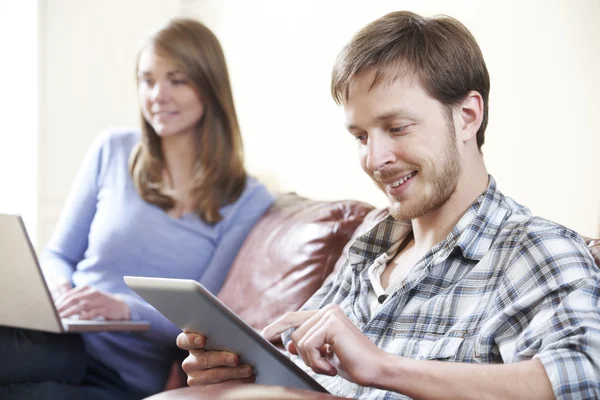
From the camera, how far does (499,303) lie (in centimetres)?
110

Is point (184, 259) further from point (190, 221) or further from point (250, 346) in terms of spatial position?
point (250, 346)

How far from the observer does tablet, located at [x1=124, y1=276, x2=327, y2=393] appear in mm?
1019

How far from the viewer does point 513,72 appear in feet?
6.14

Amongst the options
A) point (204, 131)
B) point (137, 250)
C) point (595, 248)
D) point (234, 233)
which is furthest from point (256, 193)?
point (595, 248)

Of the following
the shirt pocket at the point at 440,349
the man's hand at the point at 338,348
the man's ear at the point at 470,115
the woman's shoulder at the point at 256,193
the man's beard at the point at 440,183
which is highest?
the man's ear at the point at 470,115

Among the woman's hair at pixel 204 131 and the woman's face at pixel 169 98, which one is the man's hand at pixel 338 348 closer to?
the woman's hair at pixel 204 131

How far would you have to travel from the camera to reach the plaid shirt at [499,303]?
965 millimetres

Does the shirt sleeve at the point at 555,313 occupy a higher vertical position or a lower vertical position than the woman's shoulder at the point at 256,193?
higher

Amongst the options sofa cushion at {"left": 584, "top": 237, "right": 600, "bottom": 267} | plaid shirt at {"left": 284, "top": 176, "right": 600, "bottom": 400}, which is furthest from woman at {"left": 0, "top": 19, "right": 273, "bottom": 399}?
sofa cushion at {"left": 584, "top": 237, "right": 600, "bottom": 267}

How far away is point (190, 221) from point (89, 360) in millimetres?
508

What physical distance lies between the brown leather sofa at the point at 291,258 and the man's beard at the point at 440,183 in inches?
19.1

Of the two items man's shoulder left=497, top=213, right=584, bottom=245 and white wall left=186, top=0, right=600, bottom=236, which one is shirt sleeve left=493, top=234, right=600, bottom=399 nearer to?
man's shoulder left=497, top=213, right=584, bottom=245

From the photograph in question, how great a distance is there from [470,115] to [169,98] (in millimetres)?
1280

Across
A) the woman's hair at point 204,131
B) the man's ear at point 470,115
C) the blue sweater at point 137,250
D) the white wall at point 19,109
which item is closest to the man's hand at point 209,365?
the man's ear at point 470,115
